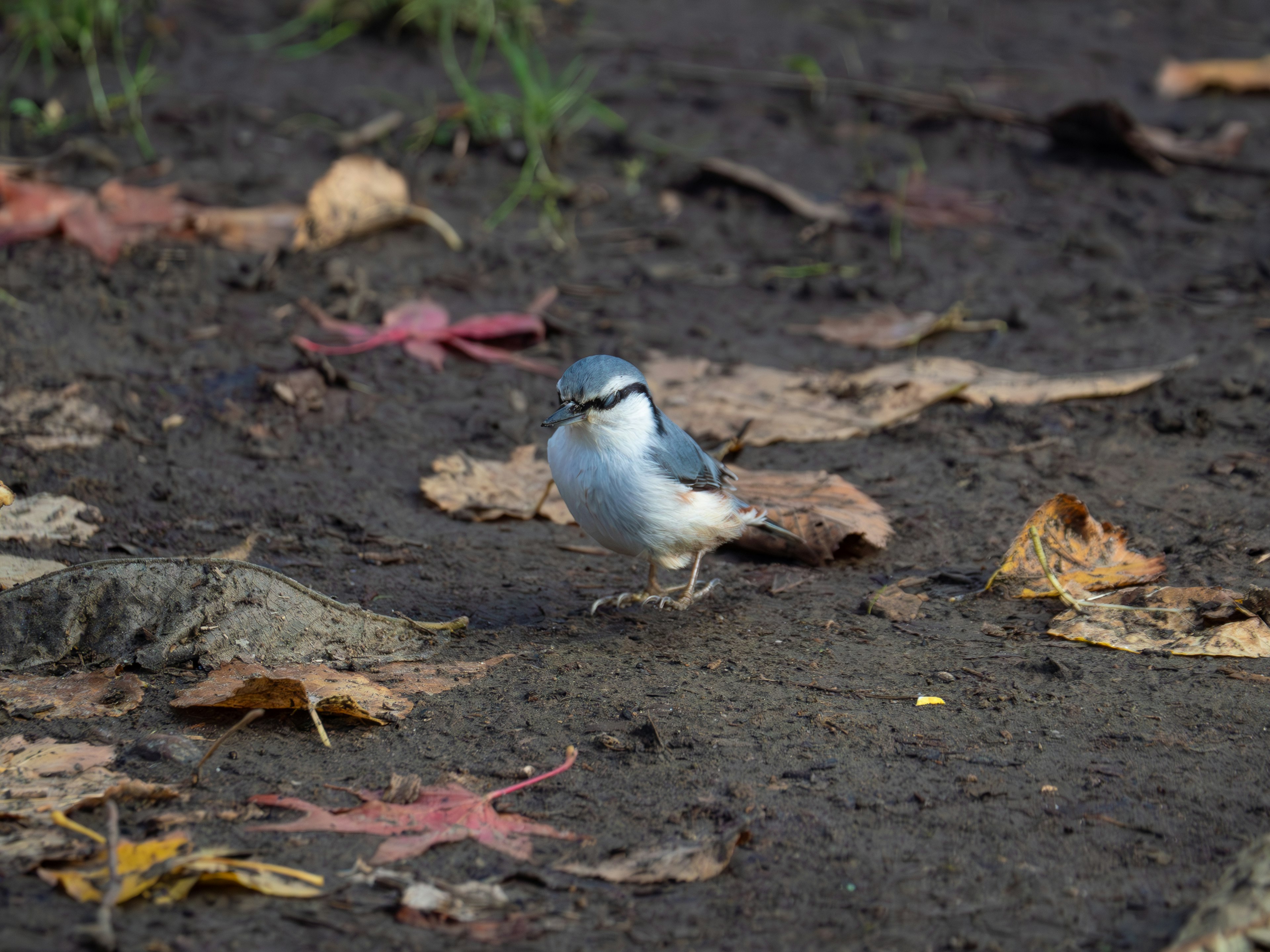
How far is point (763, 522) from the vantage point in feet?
14.0

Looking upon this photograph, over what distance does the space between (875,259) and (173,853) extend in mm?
5476

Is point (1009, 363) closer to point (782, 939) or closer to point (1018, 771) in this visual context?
point (1018, 771)

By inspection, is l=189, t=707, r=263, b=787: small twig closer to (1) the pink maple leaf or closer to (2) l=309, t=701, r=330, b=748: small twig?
(2) l=309, t=701, r=330, b=748: small twig

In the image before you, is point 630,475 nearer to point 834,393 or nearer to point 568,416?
point 568,416

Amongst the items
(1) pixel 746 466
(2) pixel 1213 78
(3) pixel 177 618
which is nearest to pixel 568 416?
(3) pixel 177 618

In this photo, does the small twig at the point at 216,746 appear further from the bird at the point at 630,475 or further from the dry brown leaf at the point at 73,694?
the bird at the point at 630,475

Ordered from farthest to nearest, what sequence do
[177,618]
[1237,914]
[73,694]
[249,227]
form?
[249,227] < [177,618] < [73,694] < [1237,914]

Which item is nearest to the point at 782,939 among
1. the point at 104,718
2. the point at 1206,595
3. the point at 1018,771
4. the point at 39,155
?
the point at 1018,771

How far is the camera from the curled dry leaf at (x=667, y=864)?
8.01 ft

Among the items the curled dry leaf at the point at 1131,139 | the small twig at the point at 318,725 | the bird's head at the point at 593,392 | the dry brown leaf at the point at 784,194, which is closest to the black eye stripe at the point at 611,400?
the bird's head at the point at 593,392

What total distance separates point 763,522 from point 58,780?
2.46 m

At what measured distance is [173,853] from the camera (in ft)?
7.75

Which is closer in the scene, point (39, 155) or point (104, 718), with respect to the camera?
point (104, 718)

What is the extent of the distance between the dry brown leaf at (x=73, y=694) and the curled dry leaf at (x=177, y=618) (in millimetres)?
72
